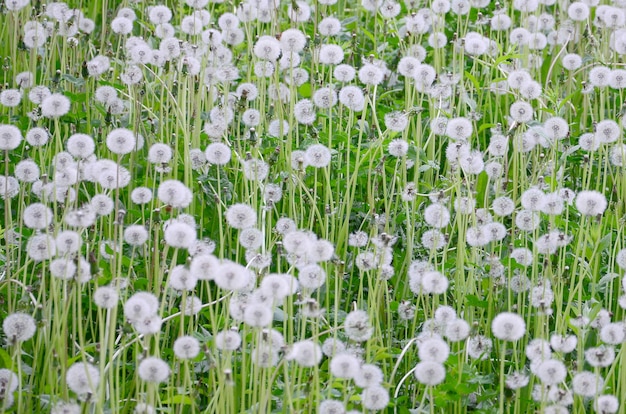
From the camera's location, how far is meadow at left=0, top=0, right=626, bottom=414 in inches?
72.6

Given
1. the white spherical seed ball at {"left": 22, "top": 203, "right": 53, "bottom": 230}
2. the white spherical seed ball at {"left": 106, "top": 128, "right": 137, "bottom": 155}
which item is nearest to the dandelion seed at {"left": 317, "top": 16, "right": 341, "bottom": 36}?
the white spherical seed ball at {"left": 106, "top": 128, "right": 137, "bottom": 155}

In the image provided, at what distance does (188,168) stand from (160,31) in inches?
29.1

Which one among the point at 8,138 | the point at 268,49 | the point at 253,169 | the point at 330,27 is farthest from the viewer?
the point at 330,27

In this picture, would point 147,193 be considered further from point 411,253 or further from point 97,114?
point 97,114

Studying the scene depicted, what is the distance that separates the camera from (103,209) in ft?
6.97

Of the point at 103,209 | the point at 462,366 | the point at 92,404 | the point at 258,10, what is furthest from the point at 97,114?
the point at 462,366

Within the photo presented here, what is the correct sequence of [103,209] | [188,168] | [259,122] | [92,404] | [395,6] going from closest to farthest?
[92,404] → [103,209] → [188,168] → [259,122] → [395,6]

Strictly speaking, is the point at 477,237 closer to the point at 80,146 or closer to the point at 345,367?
the point at 345,367

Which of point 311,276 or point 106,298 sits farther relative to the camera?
point 311,276

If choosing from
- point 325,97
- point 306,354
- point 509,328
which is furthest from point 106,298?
point 325,97

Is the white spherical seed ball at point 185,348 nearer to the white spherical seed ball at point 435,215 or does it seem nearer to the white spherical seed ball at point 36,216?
the white spherical seed ball at point 36,216

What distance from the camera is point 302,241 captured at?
6.28 ft

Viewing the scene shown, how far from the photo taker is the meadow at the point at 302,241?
72.6 inches

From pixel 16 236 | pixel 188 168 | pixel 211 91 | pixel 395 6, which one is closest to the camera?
pixel 16 236
